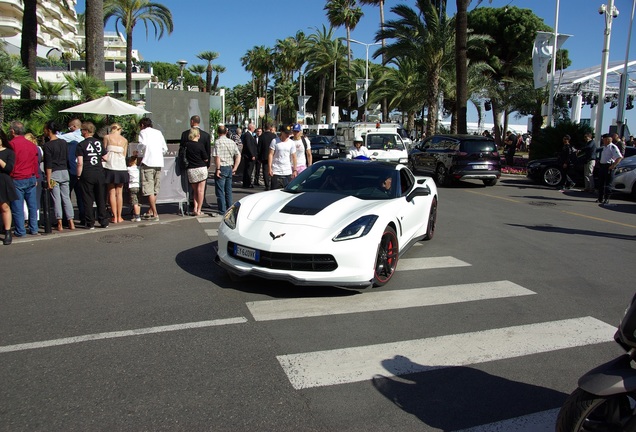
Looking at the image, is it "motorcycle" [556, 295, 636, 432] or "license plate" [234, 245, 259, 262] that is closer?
"motorcycle" [556, 295, 636, 432]

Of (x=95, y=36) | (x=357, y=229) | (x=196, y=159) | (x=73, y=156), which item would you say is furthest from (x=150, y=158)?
(x=95, y=36)

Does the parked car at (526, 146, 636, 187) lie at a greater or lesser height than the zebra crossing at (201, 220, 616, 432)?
greater

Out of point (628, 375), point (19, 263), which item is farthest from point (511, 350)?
point (19, 263)

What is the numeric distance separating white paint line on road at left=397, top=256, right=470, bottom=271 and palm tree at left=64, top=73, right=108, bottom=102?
1378cm

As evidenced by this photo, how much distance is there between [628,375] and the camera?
2.69m

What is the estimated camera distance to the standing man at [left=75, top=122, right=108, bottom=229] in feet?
28.7

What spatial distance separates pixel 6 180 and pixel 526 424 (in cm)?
767

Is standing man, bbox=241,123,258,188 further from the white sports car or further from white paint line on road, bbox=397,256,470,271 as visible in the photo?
white paint line on road, bbox=397,256,470,271

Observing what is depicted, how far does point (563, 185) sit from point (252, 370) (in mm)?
16814

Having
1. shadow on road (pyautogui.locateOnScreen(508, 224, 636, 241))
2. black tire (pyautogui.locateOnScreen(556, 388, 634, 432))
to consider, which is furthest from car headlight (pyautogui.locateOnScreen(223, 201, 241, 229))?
shadow on road (pyautogui.locateOnScreen(508, 224, 636, 241))

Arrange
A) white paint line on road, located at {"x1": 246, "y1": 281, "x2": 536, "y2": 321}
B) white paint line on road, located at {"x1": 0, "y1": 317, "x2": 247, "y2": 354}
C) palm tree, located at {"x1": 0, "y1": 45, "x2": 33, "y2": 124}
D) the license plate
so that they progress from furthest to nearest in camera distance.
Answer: palm tree, located at {"x1": 0, "y1": 45, "x2": 33, "y2": 124}
the license plate
white paint line on road, located at {"x1": 246, "y1": 281, "x2": 536, "y2": 321}
white paint line on road, located at {"x1": 0, "y1": 317, "x2": 247, "y2": 354}

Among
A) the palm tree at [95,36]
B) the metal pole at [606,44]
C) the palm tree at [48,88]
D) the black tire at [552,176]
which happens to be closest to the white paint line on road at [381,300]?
the black tire at [552,176]

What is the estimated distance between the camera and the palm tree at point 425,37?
88.9 feet

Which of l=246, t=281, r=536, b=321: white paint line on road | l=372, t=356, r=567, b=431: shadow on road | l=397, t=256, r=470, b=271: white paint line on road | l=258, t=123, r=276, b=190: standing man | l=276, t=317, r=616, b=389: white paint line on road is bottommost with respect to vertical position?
l=372, t=356, r=567, b=431: shadow on road
